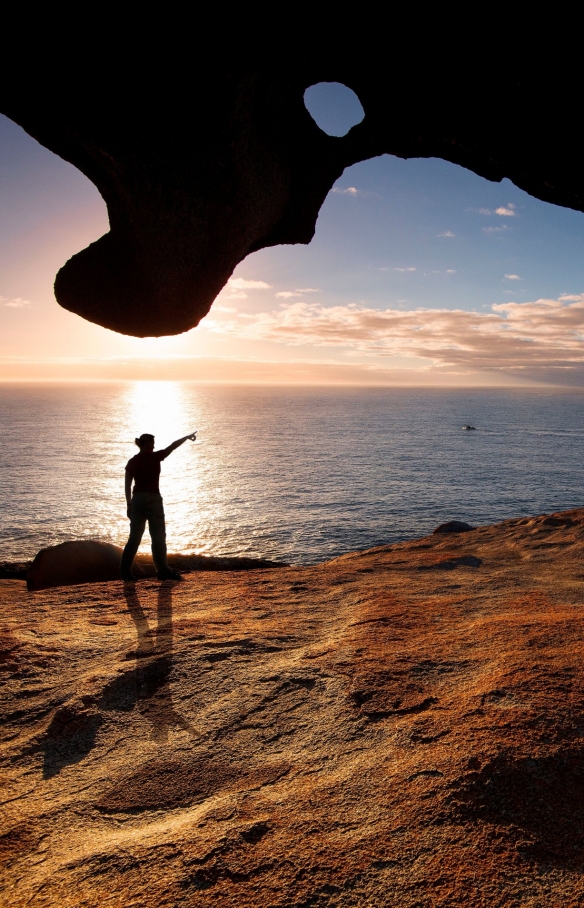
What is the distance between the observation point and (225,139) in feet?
19.4

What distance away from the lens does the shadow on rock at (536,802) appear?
2428 mm

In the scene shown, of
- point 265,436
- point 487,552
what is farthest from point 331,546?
point 265,436

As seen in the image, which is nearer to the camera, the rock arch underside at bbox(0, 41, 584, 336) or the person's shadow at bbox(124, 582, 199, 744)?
the person's shadow at bbox(124, 582, 199, 744)

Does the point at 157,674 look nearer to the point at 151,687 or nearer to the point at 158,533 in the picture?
the point at 151,687

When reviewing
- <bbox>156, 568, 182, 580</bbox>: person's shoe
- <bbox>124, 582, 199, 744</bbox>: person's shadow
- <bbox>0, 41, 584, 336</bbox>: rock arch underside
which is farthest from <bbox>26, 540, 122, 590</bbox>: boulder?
<bbox>0, 41, 584, 336</bbox>: rock arch underside

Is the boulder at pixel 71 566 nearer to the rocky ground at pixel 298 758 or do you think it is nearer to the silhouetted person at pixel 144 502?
the silhouetted person at pixel 144 502

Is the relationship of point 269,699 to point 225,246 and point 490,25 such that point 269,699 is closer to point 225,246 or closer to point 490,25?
point 225,246

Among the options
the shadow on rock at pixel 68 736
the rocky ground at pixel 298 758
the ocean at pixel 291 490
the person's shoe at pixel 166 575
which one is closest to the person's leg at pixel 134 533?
the person's shoe at pixel 166 575

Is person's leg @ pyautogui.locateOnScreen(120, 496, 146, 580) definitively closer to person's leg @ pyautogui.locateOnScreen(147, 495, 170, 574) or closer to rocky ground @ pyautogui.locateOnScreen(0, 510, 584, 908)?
person's leg @ pyautogui.locateOnScreen(147, 495, 170, 574)

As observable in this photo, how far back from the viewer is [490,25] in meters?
5.40

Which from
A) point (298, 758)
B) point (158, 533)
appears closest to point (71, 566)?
point (158, 533)

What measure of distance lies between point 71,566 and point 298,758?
946 cm

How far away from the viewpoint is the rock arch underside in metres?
5.41

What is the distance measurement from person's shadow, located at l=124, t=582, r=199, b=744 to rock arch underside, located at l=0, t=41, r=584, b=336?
3.96m
